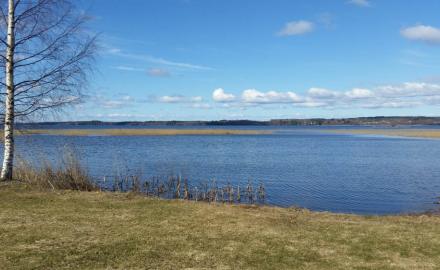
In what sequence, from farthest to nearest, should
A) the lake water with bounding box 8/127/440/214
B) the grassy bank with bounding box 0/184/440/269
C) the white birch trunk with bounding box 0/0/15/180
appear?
the lake water with bounding box 8/127/440/214 → the white birch trunk with bounding box 0/0/15/180 → the grassy bank with bounding box 0/184/440/269

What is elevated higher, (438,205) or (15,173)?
(15,173)

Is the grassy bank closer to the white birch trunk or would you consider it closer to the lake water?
the white birch trunk

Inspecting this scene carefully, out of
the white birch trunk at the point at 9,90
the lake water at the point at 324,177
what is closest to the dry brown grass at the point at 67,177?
the white birch trunk at the point at 9,90

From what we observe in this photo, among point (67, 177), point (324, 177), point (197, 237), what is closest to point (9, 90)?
point (67, 177)

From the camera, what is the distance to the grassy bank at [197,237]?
317 inches

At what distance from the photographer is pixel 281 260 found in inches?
323

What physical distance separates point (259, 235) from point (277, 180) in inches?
736

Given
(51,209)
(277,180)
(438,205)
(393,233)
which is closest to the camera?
(393,233)

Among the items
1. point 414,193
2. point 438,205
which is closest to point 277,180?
point 414,193

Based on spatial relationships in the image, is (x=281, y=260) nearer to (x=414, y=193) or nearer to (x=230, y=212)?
(x=230, y=212)

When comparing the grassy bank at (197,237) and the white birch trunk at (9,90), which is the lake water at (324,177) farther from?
the grassy bank at (197,237)

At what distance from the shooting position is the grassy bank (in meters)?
8.05

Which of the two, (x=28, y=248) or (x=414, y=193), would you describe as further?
(x=414, y=193)

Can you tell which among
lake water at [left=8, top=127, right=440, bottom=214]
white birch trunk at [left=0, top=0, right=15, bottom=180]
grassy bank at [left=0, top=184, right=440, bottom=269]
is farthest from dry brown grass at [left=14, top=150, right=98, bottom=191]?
grassy bank at [left=0, top=184, right=440, bottom=269]
